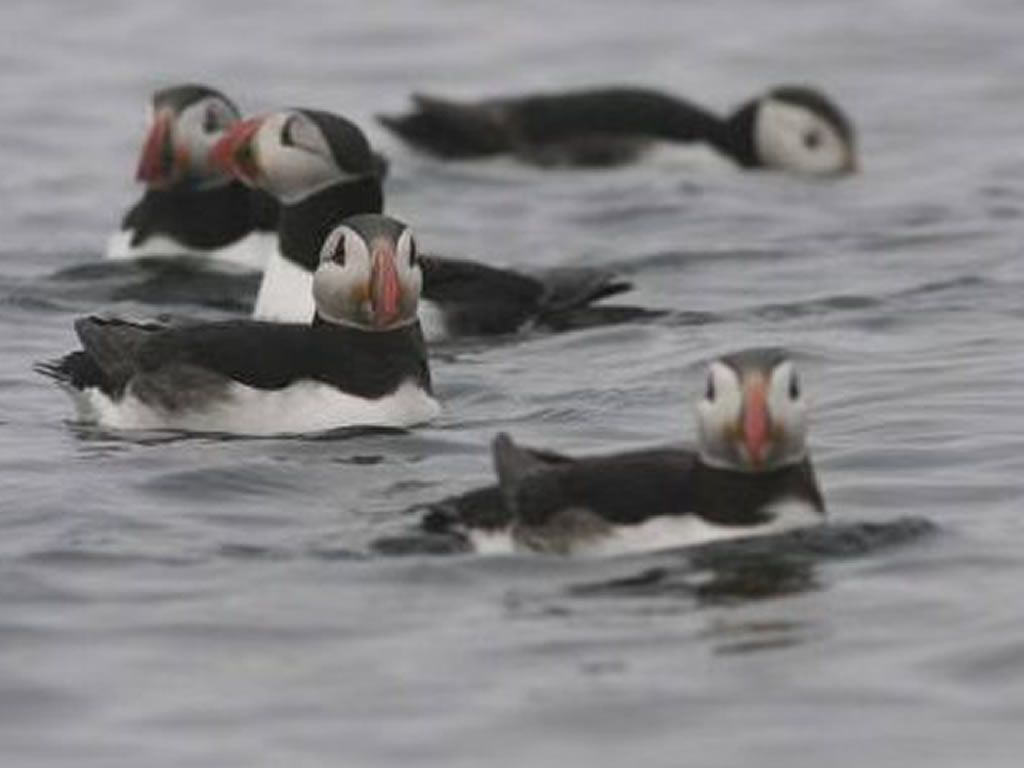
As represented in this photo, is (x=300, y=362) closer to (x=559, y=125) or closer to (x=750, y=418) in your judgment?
(x=750, y=418)

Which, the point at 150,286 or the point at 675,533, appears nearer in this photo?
the point at 675,533

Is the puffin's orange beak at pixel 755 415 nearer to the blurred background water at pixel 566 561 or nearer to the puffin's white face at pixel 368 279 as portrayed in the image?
the blurred background water at pixel 566 561

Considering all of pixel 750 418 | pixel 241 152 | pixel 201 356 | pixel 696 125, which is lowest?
pixel 696 125

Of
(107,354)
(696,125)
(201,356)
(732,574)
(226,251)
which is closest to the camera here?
(732,574)

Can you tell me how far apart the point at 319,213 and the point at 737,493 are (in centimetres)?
552

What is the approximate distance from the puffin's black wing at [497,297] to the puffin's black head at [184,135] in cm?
202

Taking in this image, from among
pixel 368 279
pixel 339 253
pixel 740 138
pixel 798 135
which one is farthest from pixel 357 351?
pixel 798 135

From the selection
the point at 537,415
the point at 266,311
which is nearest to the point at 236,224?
the point at 266,311

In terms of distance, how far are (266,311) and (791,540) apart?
527 centimetres

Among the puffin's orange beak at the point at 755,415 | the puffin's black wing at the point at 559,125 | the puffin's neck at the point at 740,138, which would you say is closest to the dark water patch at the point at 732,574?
the puffin's orange beak at the point at 755,415

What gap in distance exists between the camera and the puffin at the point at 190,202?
19062 mm

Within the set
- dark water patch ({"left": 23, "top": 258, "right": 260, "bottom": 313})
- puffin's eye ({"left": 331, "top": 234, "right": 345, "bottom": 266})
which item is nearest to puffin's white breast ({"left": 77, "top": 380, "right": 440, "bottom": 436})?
puffin's eye ({"left": 331, "top": 234, "right": 345, "bottom": 266})

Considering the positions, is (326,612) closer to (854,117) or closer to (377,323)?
(377,323)

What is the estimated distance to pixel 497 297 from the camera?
1723 cm
